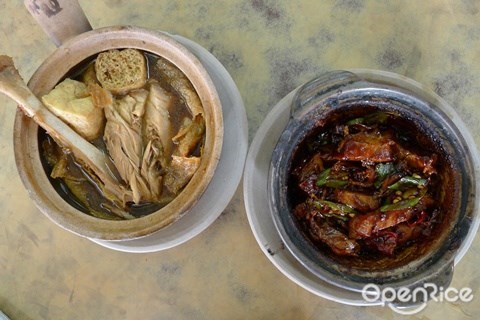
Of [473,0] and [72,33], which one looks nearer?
[72,33]

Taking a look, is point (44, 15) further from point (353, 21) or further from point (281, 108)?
point (353, 21)

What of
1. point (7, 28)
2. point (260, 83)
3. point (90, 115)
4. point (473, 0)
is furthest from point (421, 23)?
point (7, 28)

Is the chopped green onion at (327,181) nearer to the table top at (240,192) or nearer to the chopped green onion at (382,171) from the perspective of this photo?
the chopped green onion at (382,171)

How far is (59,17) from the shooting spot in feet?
3.76

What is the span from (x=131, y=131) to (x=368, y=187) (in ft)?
1.63

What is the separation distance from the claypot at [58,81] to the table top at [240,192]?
0.25 meters

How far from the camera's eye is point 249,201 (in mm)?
1216

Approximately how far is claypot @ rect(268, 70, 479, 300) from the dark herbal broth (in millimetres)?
23

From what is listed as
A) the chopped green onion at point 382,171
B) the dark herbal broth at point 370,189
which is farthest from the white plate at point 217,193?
the chopped green onion at point 382,171

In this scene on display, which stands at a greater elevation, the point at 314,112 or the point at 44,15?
the point at 44,15

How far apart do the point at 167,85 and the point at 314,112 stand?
13.6 inches

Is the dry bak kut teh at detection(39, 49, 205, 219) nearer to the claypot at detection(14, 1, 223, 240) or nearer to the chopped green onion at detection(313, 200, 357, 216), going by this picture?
the claypot at detection(14, 1, 223, 240)

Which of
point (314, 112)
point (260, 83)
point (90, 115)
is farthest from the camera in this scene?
point (260, 83)

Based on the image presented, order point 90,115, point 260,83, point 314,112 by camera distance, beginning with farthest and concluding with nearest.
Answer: point 260,83 < point 90,115 < point 314,112
